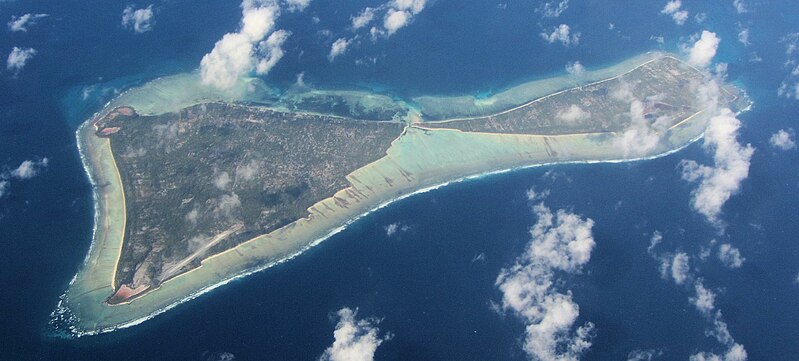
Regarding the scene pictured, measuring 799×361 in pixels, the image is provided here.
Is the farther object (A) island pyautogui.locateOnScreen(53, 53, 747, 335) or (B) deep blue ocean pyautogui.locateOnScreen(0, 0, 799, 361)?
(A) island pyautogui.locateOnScreen(53, 53, 747, 335)

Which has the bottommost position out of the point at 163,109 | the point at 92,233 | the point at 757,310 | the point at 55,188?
the point at 757,310

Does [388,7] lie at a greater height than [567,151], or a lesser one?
greater

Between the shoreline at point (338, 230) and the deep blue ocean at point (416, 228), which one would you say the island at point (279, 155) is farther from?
the deep blue ocean at point (416, 228)

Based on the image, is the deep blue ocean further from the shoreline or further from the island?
the island

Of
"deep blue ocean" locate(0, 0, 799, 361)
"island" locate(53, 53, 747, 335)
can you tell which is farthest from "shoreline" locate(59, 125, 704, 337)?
"deep blue ocean" locate(0, 0, 799, 361)

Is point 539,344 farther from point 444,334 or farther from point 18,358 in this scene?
point 18,358

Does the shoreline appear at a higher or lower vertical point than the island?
lower

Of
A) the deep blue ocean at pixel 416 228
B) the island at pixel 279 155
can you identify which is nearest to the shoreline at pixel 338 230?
the island at pixel 279 155

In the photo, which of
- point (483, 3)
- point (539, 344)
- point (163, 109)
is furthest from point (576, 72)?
point (163, 109)
